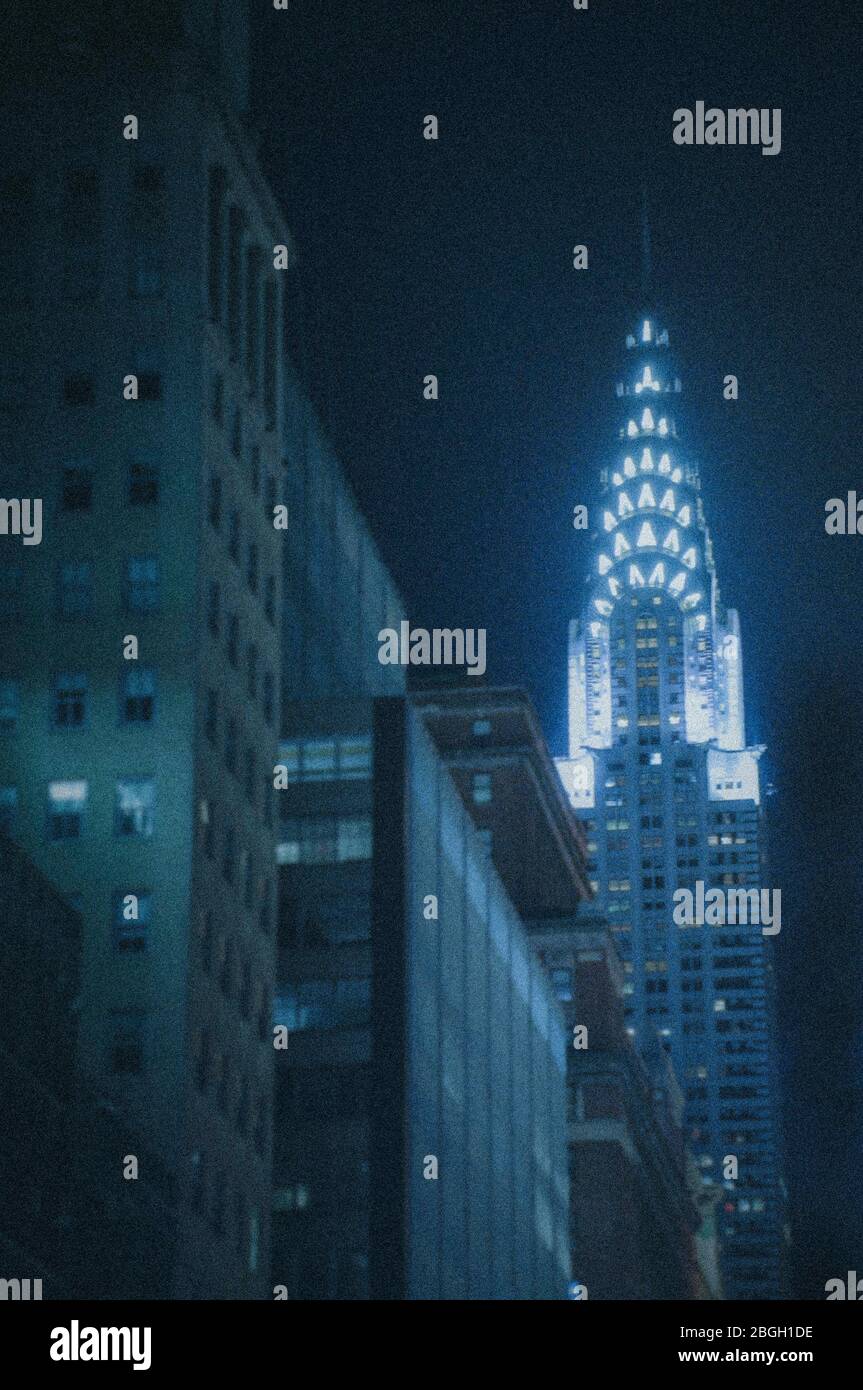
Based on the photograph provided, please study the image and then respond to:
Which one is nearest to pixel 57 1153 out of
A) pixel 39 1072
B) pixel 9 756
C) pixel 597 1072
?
pixel 39 1072

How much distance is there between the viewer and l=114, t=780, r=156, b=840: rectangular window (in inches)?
3233

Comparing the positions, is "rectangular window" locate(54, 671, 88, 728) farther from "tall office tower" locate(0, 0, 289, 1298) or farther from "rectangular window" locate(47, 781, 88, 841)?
"rectangular window" locate(47, 781, 88, 841)

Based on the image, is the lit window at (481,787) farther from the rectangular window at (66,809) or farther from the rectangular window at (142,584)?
the rectangular window at (66,809)

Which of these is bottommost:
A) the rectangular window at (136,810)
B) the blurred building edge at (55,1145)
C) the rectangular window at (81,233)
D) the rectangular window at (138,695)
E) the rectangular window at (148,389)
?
the blurred building edge at (55,1145)

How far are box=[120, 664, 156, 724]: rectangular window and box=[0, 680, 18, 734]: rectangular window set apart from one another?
3.69m

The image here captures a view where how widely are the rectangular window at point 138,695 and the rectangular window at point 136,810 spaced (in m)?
2.14

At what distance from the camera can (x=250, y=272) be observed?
95.6m

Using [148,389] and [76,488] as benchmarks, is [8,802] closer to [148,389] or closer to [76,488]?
[76,488]

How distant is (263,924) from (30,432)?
18.5 meters

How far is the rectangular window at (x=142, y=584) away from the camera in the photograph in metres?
84.9

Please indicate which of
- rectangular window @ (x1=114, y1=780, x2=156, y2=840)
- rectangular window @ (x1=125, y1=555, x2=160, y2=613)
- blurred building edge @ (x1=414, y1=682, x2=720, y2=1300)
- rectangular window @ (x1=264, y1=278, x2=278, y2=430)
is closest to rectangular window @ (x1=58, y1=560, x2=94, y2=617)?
rectangular window @ (x1=125, y1=555, x2=160, y2=613)

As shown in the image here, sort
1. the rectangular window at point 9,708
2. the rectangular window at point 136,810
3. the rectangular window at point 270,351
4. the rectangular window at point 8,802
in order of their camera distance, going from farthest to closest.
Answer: the rectangular window at point 270,351
the rectangular window at point 9,708
the rectangular window at point 8,802
the rectangular window at point 136,810

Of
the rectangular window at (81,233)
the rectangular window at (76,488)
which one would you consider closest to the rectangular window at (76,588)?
the rectangular window at (76,488)
